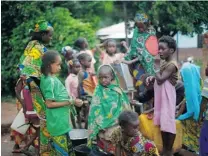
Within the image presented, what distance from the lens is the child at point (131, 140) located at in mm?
3961

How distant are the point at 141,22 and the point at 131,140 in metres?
3.19

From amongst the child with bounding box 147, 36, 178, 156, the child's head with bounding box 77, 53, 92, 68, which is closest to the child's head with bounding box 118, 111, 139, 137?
the child with bounding box 147, 36, 178, 156

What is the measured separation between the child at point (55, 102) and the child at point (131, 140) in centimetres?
86

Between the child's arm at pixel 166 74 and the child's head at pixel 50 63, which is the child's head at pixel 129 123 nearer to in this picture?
the child's arm at pixel 166 74

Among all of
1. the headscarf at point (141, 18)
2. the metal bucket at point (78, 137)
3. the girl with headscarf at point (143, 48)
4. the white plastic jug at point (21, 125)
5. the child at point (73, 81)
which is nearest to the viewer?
the metal bucket at point (78, 137)

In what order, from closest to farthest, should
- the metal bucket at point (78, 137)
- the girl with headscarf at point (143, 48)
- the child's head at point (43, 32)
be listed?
1. the child's head at point (43, 32)
2. the metal bucket at point (78, 137)
3. the girl with headscarf at point (143, 48)

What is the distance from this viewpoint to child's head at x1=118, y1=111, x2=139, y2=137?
3949 millimetres

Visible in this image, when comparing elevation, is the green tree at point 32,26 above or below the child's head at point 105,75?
above

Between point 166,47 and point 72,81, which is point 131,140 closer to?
point 166,47

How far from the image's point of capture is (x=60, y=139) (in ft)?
15.7

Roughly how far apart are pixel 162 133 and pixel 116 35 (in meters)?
15.8

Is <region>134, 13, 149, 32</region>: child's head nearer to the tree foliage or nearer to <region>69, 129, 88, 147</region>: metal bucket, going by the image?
<region>69, 129, 88, 147</region>: metal bucket

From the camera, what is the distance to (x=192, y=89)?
5.24 meters

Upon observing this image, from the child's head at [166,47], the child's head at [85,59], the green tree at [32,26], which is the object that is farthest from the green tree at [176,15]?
the child's head at [166,47]
